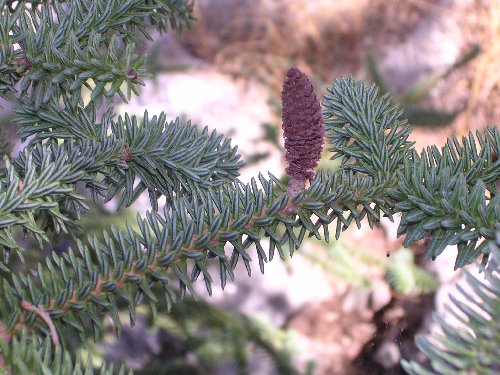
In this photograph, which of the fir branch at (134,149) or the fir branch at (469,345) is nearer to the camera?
the fir branch at (469,345)

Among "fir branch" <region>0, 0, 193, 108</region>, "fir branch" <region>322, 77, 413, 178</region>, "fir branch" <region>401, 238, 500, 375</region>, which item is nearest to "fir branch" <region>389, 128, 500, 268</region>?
"fir branch" <region>322, 77, 413, 178</region>

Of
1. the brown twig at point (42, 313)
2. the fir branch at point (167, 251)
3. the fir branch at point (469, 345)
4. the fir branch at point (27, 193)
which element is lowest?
the fir branch at point (469, 345)

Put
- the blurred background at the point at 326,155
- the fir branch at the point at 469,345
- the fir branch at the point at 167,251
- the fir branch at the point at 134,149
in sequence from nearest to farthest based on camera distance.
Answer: the fir branch at the point at 469,345
the fir branch at the point at 167,251
the fir branch at the point at 134,149
the blurred background at the point at 326,155

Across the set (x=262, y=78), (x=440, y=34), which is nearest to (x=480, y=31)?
(x=440, y=34)

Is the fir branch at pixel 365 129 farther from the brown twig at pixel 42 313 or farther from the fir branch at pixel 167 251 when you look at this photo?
the brown twig at pixel 42 313

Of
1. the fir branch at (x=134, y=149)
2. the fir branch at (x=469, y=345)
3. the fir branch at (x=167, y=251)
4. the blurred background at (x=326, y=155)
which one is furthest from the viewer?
the blurred background at (x=326, y=155)

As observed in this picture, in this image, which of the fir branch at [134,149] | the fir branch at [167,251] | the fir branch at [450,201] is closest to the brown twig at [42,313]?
the fir branch at [167,251]

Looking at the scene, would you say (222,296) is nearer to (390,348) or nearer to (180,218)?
(390,348)

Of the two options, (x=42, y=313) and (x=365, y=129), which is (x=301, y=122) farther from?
(x=42, y=313)
